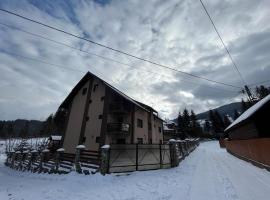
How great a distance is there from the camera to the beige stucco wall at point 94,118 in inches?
793

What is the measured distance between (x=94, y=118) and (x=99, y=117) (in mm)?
986

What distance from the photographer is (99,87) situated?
74.4ft

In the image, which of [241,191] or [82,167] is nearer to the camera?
[241,191]

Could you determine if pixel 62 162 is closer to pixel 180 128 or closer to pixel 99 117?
pixel 99 117

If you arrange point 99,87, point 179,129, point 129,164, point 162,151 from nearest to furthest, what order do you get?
point 129,164, point 162,151, point 99,87, point 179,129

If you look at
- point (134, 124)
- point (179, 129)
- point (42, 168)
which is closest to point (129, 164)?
point (42, 168)

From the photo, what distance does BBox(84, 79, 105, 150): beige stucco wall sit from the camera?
2015 centimetres

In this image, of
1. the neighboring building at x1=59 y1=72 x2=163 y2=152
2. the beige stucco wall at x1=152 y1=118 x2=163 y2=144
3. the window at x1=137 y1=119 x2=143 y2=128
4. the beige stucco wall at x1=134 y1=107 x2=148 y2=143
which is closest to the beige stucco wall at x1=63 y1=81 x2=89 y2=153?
the neighboring building at x1=59 y1=72 x2=163 y2=152

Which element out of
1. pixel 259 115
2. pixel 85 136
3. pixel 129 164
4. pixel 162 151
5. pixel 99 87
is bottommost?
pixel 129 164

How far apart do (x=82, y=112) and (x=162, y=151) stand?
1503cm

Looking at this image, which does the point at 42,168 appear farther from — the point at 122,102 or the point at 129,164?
the point at 122,102

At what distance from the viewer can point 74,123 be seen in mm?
23688

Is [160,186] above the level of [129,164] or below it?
below

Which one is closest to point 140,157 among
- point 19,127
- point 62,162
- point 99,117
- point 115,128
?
point 62,162
